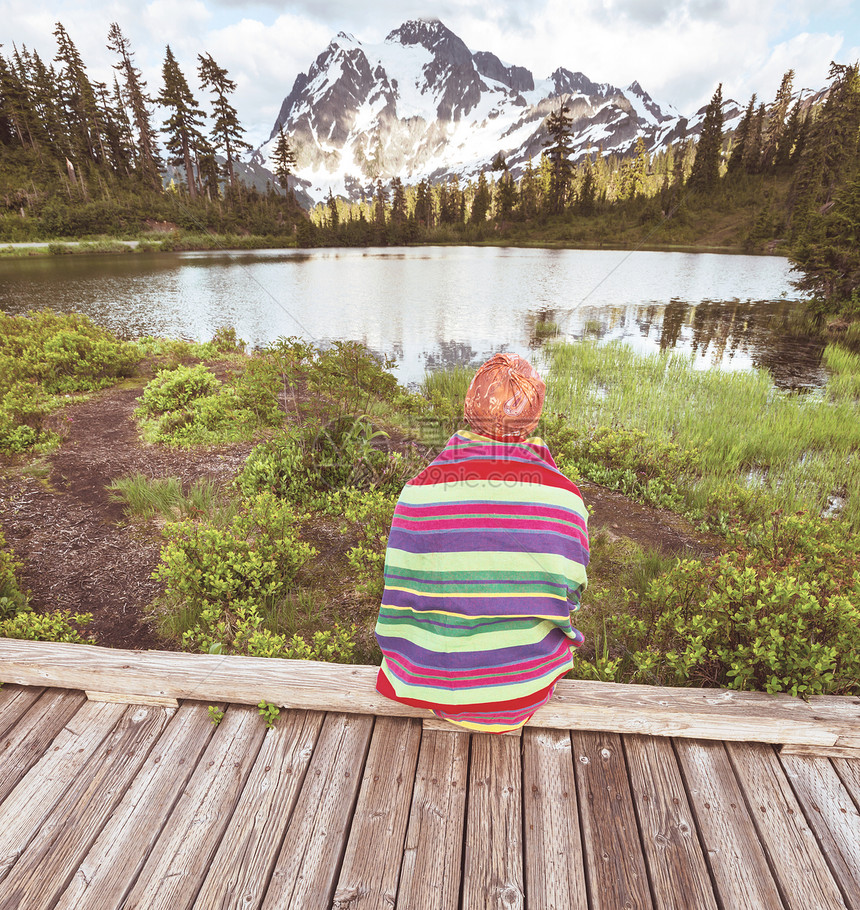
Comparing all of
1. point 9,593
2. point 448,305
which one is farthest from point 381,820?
point 448,305

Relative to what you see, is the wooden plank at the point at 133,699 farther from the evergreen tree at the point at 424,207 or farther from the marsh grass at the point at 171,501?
the evergreen tree at the point at 424,207

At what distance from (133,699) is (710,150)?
90.8 meters

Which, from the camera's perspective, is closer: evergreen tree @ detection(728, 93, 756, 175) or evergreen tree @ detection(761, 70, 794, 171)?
evergreen tree @ detection(761, 70, 794, 171)

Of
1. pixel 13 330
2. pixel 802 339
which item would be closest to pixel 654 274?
pixel 802 339

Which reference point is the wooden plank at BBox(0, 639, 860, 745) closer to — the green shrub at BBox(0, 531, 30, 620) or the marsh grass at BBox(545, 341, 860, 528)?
the green shrub at BBox(0, 531, 30, 620)

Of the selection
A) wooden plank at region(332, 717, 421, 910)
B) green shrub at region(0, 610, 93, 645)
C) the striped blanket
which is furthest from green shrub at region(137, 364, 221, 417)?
the striped blanket

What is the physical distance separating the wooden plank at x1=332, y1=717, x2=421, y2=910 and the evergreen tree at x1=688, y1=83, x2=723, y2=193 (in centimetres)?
8286

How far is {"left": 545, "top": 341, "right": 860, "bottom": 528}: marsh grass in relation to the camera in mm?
6117

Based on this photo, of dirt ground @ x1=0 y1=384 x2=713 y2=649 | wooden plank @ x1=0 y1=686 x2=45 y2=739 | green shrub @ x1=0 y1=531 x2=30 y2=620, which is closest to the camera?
wooden plank @ x1=0 y1=686 x2=45 y2=739

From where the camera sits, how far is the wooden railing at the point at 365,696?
86.9 inches

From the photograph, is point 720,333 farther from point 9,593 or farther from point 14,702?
point 14,702

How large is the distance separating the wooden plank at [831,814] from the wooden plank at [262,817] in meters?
2.12

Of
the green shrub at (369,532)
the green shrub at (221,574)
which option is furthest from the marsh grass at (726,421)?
the green shrub at (221,574)

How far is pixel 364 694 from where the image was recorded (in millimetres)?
2322
